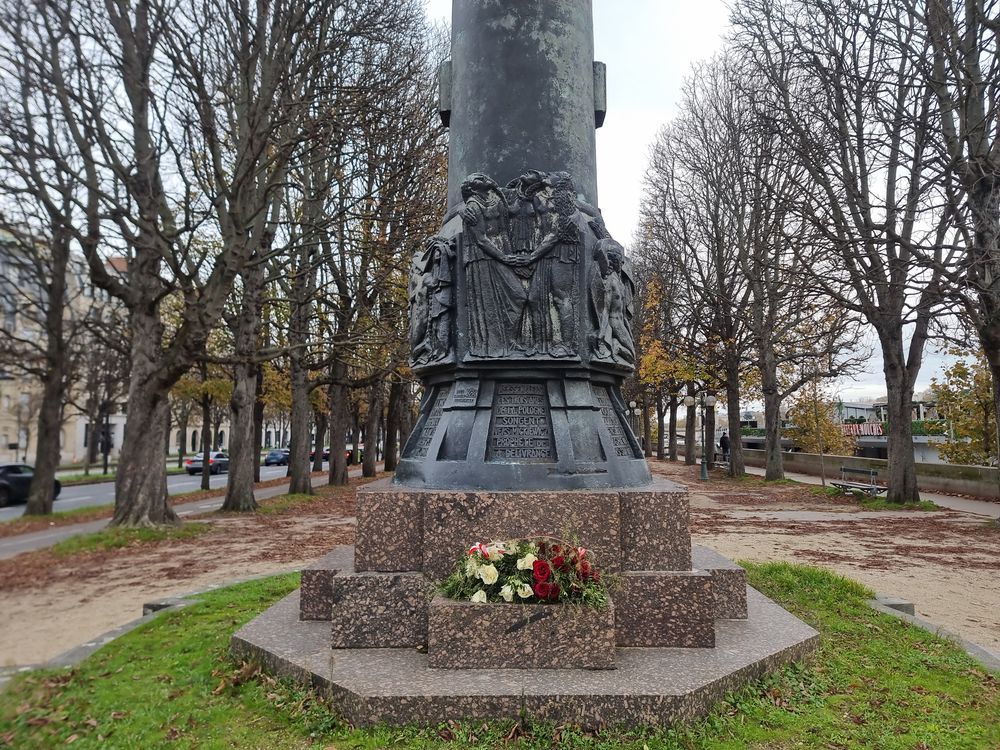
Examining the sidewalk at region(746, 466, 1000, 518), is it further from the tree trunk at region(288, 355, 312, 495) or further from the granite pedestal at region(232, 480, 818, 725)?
the tree trunk at region(288, 355, 312, 495)

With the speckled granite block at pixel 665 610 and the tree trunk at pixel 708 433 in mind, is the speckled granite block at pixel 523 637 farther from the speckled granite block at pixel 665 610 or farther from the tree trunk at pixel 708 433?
the tree trunk at pixel 708 433

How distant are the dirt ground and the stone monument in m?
1.60

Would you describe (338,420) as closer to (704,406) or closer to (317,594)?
(704,406)

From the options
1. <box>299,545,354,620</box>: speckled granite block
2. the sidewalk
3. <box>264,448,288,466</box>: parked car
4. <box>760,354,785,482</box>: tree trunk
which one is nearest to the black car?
<box>299,545,354,620</box>: speckled granite block

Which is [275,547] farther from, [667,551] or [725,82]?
[725,82]

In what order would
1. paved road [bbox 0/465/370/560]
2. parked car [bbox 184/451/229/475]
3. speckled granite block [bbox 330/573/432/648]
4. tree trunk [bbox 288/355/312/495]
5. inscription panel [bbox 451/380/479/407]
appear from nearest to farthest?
speckled granite block [bbox 330/573/432/648] → inscription panel [bbox 451/380/479/407] → paved road [bbox 0/465/370/560] → tree trunk [bbox 288/355/312/495] → parked car [bbox 184/451/229/475]

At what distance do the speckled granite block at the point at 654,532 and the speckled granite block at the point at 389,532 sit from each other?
147cm

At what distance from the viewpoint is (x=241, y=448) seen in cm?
1675

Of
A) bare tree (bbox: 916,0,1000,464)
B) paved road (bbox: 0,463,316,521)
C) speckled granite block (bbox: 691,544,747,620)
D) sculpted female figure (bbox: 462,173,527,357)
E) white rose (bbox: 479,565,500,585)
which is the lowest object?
paved road (bbox: 0,463,316,521)

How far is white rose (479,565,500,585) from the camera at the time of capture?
3.97 metres

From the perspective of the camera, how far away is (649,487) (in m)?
5.19

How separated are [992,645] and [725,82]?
22.2 m

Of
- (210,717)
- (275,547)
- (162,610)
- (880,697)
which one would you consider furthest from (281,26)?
(880,697)

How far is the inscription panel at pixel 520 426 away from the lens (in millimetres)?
5109
